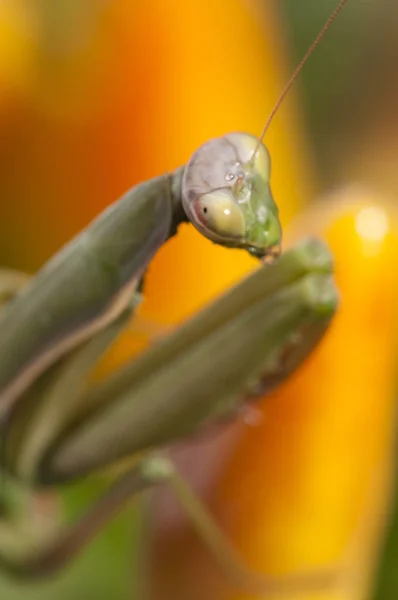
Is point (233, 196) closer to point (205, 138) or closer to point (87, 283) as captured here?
point (87, 283)

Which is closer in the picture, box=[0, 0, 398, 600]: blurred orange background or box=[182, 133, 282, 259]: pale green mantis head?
box=[182, 133, 282, 259]: pale green mantis head

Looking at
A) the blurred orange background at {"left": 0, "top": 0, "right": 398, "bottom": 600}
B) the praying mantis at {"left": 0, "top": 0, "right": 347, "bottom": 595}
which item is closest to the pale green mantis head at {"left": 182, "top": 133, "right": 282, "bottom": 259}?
the praying mantis at {"left": 0, "top": 0, "right": 347, "bottom": 595}

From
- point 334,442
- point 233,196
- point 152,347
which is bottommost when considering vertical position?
point 334,442

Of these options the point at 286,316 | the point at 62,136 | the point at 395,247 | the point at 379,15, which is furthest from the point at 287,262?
the point at 379,15

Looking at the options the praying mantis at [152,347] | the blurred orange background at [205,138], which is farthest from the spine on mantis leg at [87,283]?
the blurred orange background at [205,138]

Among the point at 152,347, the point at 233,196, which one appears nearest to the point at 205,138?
the point at 152,347

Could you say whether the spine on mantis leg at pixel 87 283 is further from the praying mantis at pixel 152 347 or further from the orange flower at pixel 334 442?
the orange flower at pixel 334 442

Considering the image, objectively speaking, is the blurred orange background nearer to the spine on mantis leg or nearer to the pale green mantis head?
the spine on mantis leg
